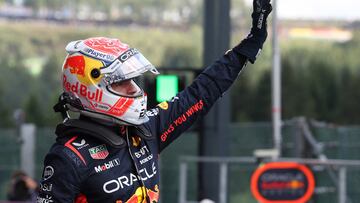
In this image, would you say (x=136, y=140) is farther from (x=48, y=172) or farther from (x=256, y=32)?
(x=256, y=32)

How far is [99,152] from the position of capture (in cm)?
380

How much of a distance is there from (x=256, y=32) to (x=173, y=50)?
22.1 m

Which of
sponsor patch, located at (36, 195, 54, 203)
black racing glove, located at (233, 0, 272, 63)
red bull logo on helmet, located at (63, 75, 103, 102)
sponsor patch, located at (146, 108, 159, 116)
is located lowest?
sponsor patch, located at (36, 195, 54, 203)

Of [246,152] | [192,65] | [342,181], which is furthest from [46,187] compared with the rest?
[192,65]

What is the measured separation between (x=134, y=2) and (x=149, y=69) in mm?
22682

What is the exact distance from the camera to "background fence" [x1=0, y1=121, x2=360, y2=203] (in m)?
13.0

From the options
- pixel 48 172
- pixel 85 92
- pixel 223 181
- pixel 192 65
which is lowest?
pixel 223 181

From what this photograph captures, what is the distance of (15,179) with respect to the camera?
1253cm

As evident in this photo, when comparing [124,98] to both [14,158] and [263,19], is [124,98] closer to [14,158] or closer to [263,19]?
[263,19]

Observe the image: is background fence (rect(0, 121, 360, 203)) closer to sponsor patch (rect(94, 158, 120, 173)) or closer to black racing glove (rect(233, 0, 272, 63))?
black racing glove (rect(233, 0, 272, 63))

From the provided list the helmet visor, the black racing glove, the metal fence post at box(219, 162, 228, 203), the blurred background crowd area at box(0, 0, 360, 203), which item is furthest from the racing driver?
the blurred background crowd area at box(0, 0, 360, 203)

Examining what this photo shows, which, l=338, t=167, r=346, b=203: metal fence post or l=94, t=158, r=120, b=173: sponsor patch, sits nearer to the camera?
l=94, t=158, r=120, b=173: sponsor patch

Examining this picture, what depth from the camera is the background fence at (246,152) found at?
13.0 metres

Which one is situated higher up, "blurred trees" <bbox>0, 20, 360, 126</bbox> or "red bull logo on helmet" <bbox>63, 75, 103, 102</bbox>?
"red bull logo on helmet" <bbox>63, 75, 103, 102</bbox>
